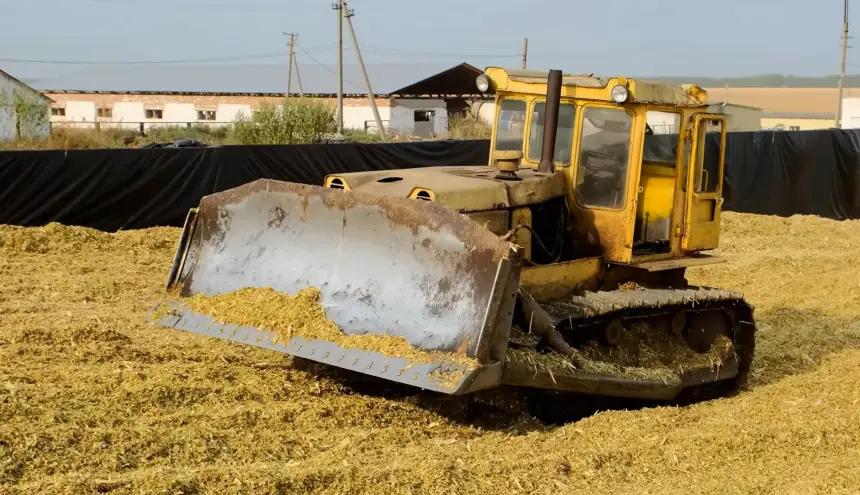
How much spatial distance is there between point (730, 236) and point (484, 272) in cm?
1291

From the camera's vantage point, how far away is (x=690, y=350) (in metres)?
8.09

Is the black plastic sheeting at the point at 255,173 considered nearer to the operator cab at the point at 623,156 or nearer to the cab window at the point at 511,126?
the operator cab at the point at 623,156

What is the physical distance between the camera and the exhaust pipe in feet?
24.6

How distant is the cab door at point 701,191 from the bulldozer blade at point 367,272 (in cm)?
267

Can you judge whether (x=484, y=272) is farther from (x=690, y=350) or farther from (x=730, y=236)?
(x=730, y=236)

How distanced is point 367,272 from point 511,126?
8.26 feet

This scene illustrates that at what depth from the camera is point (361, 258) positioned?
644 cm

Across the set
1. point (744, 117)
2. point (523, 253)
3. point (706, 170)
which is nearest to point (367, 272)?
point (523, 253)

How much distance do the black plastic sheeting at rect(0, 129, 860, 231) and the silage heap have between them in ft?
14.4

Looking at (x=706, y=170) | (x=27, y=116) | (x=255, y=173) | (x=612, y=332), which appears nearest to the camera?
(x=612, y=332)

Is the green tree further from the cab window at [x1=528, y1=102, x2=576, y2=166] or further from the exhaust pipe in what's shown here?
the exhaust pipe

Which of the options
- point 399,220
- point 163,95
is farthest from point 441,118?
point 399,220

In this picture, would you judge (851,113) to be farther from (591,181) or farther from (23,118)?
(591,181)

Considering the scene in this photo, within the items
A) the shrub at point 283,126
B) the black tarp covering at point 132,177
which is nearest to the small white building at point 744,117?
the shrub at point 283,126
